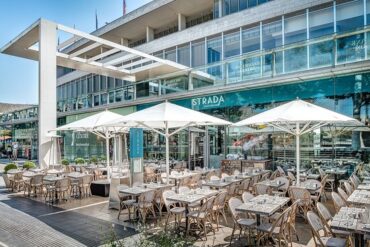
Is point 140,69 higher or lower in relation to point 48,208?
higher

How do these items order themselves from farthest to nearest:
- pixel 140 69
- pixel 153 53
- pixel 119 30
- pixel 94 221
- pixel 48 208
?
pixel 119 30
pixel 153 53
pixel 140 69
pixel 48 208
pixel 94 221

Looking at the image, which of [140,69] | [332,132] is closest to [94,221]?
[332,132]

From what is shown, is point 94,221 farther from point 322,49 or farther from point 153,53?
point 153,53

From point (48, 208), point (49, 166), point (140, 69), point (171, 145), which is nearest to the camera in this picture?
point (48, 208)

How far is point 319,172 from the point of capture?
35.9ft

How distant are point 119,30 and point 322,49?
1648cm

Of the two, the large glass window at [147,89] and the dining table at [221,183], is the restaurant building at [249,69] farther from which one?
the dining table at [221,183]

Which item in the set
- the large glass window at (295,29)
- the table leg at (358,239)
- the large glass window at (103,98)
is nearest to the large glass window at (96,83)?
the large glass window at (103,98)

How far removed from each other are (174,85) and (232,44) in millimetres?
4056

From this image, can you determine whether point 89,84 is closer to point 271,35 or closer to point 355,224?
point 271,35

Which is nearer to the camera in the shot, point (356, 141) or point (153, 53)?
point (356, 141)

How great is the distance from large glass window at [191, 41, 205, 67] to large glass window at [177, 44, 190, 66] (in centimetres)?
36

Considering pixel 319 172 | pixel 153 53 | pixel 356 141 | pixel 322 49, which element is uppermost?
A: pixel 153 53

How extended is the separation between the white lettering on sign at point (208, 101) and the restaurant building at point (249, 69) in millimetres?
51
